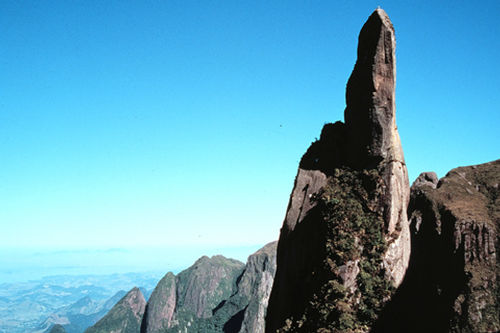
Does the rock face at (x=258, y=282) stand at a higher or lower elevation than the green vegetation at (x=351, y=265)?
lower

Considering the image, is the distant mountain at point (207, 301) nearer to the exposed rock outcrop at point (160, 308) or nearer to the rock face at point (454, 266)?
the exposed rock outcrop at point (160, 308)

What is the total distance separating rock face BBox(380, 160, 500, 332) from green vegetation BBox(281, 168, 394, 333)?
1.18m

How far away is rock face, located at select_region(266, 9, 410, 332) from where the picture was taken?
1797cm

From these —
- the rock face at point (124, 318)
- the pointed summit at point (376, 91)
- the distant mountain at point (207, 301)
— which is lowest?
the rock face at point (124, 318)

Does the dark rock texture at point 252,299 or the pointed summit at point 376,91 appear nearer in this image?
the pointed summit at point 376,91

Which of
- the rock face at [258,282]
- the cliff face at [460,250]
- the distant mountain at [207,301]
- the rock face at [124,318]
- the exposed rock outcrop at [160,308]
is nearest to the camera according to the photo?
the cliff face at [460,250]

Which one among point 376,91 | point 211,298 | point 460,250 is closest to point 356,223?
point 460,250

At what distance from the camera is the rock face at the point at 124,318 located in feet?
470

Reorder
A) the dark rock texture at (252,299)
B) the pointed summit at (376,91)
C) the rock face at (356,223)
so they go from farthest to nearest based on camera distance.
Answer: the dark rock texture at (252,299) → the pointed summit at (376,91) → the rock face at (356,223)

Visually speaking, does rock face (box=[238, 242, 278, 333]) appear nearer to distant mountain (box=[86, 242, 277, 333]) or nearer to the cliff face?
distant mountain (box=[86, 242, 277, 333])

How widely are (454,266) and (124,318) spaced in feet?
515

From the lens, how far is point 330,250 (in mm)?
18531

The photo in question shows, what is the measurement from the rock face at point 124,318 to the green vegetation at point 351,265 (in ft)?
485

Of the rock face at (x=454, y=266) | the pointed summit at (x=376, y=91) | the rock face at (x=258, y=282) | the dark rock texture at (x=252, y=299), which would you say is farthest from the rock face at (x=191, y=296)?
the pointed summit at (x=376, y=91)
